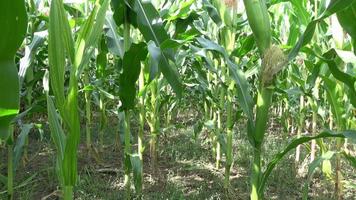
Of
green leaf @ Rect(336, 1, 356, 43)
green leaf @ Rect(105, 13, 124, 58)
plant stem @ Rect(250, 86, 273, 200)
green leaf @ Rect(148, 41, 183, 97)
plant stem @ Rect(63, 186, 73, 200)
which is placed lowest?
plant stem @ Rect(63, 186, 73, 200)

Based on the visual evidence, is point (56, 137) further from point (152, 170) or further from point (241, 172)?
point (241, 172)

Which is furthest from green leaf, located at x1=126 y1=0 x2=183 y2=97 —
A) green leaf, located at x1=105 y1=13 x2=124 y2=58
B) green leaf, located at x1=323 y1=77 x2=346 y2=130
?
green leaf, located at x1=323 y1=77 x2=346 y2=130

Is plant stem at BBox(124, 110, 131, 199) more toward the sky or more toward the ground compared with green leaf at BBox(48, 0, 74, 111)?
more toward the ground

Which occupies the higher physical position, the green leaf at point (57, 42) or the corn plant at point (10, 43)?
the green leaf at point (57, 42)

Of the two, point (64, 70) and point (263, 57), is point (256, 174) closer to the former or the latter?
point (263, 57)

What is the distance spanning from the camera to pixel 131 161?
2010 millimetres

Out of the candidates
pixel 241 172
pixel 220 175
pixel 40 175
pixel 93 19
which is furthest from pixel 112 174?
pixel 93 19

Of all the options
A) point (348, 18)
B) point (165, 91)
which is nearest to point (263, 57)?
point (348, 18)

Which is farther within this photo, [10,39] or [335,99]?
[335,99]

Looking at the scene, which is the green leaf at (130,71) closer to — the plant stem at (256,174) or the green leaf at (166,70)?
the green leaf at (166,70)

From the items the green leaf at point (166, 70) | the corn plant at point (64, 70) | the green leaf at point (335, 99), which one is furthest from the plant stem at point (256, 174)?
the green leaf at point (335, 99)

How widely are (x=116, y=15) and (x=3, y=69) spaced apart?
1.37 metres

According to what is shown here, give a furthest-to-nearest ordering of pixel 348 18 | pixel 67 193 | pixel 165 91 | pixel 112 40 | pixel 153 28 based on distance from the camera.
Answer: pixel 165 91 → pixel 112 40 → pixel 153 28 → pixel 348 18 → pixel 67 193

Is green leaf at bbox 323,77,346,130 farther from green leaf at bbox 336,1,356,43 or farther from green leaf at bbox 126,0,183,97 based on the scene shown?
green leaf at bbox 126,0,183,97
